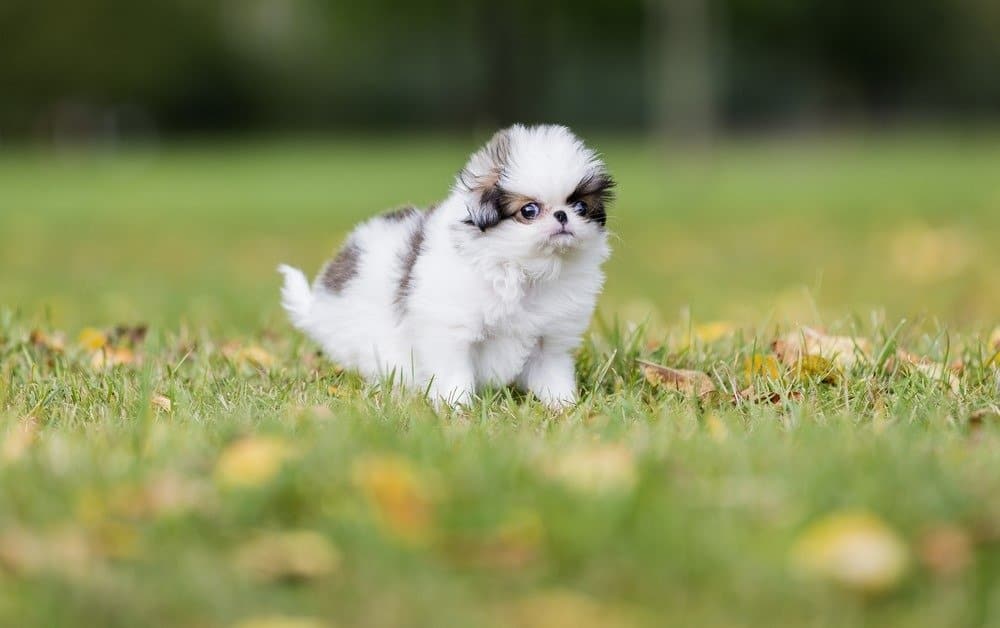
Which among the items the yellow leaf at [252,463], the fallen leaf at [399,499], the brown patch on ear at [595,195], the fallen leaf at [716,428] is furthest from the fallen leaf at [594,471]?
the brown patch on ear at [595,195]

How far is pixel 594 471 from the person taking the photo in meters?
2.31

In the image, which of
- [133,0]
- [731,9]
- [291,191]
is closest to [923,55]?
[731,9]

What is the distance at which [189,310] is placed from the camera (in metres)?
6.21

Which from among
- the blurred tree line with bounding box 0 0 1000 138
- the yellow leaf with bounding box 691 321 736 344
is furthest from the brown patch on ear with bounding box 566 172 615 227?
the blurred tree line with bounding box 0 0 1000 138

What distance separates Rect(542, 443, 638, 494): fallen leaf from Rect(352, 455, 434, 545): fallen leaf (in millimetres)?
268

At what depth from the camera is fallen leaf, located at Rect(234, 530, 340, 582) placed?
80.5 inches

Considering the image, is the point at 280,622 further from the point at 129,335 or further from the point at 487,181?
the point at 129,335

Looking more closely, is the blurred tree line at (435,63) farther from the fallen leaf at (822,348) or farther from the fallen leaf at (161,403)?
the fallen leaf at (161,403)

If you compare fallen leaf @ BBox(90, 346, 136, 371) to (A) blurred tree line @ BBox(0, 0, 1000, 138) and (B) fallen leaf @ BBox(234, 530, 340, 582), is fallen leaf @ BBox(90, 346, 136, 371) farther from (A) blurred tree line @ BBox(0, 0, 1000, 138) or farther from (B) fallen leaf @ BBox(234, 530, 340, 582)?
(A) blurred tree line @ BBox(0, 0, 1000, 138)

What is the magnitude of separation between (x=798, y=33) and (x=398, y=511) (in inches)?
1524

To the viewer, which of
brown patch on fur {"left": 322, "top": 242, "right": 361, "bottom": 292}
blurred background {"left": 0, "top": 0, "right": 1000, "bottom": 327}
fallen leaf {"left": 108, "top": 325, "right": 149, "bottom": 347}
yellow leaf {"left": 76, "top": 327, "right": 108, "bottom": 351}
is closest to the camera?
brown patch on fur {"left": 322, "top": 242, "right": 361, "bottom": 292}

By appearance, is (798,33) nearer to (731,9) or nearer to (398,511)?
(731,9)

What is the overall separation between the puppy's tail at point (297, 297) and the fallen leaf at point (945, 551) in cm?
239

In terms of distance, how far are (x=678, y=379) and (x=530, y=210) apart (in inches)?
29.2
